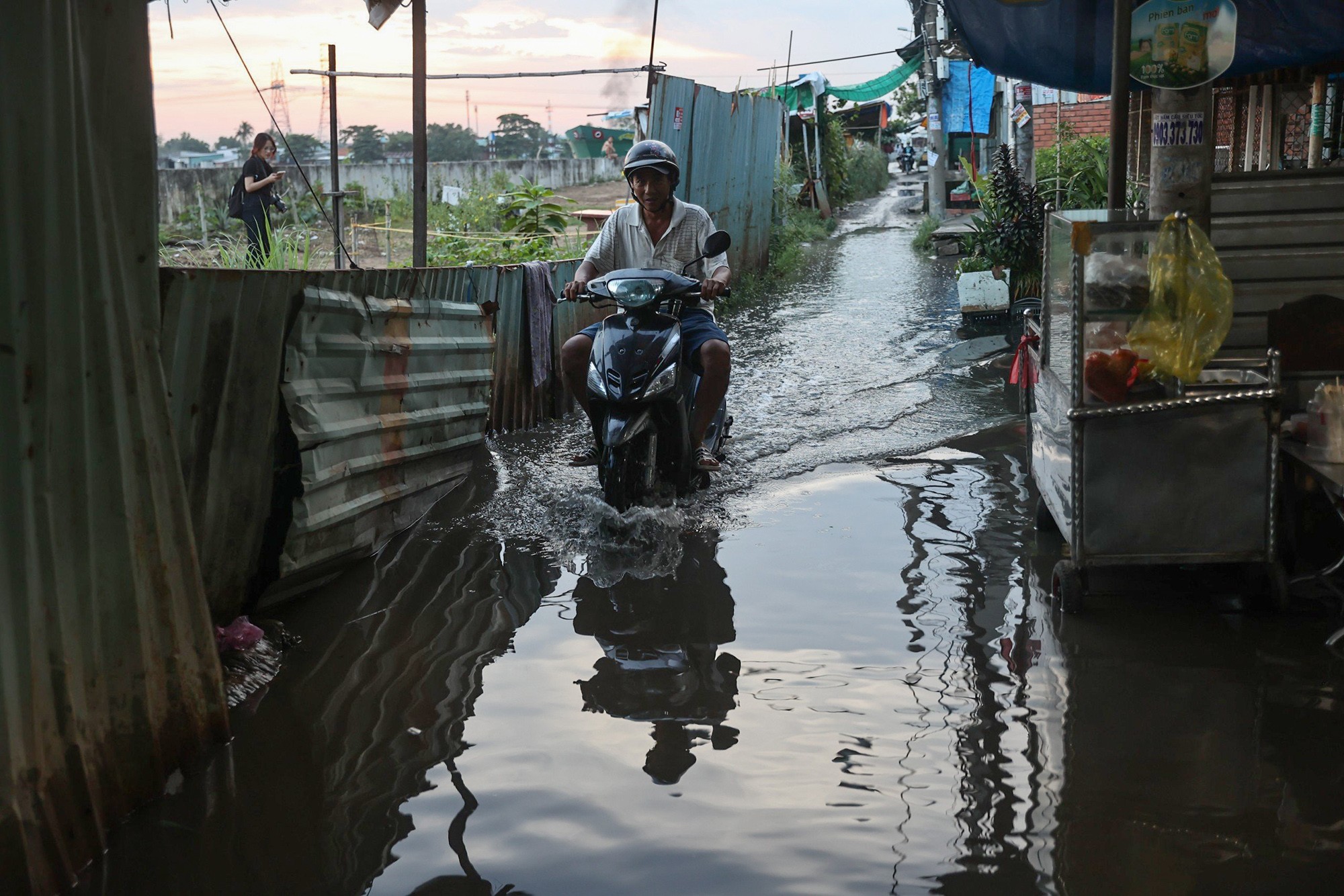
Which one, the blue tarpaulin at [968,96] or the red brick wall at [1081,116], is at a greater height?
the blue tarpaulin at [968,96]

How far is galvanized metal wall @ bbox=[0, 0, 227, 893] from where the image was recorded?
259 centimetres

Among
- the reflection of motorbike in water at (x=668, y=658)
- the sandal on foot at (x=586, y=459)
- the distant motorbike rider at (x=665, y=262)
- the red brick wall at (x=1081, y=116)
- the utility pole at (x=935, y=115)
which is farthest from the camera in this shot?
the utility pole at (x=935, y=115)

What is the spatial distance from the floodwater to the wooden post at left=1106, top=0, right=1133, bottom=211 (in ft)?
5.26

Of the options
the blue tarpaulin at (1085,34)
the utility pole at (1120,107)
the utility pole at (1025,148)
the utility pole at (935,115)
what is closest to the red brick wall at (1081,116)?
the utility pole at (935,115)

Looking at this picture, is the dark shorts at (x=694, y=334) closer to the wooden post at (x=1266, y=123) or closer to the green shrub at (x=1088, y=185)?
the green shrub at (x=1088, y=185)

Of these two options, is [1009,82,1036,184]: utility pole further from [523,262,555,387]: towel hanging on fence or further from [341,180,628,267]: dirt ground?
[523,262,555,387]: towel hanging on fence

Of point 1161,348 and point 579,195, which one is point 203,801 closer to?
point 1161,348

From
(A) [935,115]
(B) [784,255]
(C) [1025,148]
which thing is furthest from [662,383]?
(A) [935,115]

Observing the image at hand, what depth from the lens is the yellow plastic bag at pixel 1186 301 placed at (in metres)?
3.99

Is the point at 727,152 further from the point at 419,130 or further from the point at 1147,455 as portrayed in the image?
the point at 1147,455

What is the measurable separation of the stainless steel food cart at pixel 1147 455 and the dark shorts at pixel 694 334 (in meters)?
2.11

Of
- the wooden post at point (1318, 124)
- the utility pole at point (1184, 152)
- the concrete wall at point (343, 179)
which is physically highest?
the concrete wall at point (343, 179)

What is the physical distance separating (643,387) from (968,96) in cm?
1880

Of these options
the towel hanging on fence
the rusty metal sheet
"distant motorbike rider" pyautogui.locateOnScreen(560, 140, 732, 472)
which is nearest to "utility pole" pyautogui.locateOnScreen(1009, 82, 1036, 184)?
the towel hanging on fence
